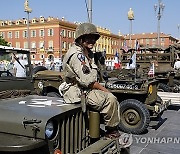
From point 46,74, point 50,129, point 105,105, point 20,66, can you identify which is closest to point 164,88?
point 46,74

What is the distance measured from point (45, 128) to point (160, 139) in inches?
164

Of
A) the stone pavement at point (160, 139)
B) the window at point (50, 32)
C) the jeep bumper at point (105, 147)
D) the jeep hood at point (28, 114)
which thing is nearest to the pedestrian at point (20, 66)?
the jeep hood at point (28, 114)

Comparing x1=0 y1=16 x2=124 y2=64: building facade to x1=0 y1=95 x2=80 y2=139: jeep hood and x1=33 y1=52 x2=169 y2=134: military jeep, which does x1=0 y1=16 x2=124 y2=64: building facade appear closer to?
x1=33 y1=52 x2=169 y2=134: military jeep

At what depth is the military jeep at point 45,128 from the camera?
2.79 meters

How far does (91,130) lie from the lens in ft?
11.7

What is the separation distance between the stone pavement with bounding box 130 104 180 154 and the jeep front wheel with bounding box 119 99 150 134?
0.70ft

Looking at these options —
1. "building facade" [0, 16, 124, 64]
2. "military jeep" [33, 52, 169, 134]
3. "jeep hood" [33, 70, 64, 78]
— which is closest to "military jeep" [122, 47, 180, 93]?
"military jeep" [33, 52, 169, 134]

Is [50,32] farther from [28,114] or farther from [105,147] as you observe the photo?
[28,114]

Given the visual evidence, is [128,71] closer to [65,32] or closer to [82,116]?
[82,116]

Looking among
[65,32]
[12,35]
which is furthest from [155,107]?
[12,35]

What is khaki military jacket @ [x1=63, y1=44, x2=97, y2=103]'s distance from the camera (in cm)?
347

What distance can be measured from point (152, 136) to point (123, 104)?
971 mm

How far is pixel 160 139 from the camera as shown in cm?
643

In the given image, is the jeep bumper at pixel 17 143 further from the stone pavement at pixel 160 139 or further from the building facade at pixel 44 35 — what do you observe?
the building facade at pixel 44 35
